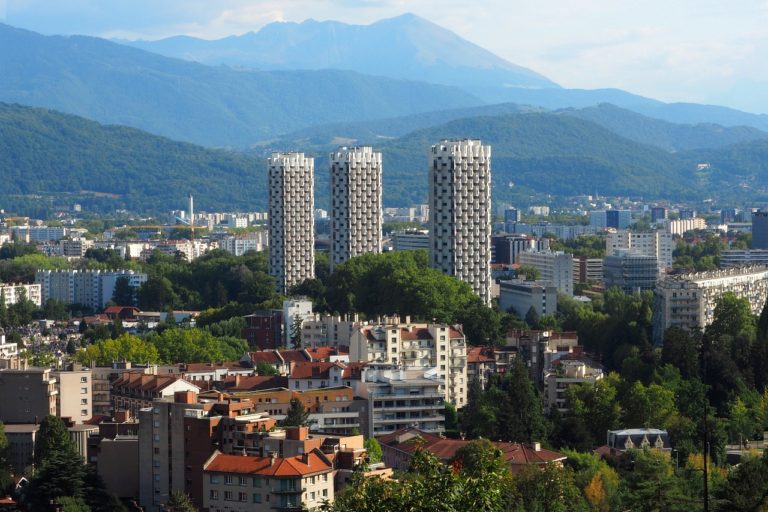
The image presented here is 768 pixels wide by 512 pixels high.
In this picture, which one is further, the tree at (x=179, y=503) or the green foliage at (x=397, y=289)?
the green foliage at (x=397, y=289)

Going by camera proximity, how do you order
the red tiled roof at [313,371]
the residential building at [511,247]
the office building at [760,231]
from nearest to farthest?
the red tiled roof at [313,371] → the residential building at [511,247] → the office building at [760,231]

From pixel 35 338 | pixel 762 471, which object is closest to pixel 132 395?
pixel 762 471

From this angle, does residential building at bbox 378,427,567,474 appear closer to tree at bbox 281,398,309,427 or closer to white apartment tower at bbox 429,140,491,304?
tree at bbox 281,398,309,427

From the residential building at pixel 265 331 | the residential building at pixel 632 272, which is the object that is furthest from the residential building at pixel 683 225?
the residential building at pixel 265 331

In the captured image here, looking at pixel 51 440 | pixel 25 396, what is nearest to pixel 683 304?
pixel 25 396

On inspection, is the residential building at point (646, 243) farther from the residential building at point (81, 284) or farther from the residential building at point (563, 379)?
the residential building at point (563, 379)

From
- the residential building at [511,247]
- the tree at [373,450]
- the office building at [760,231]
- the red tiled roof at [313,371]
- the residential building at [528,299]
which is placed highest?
the office building at [760,231]

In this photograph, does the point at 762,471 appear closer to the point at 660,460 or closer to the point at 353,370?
the point at 660,460
